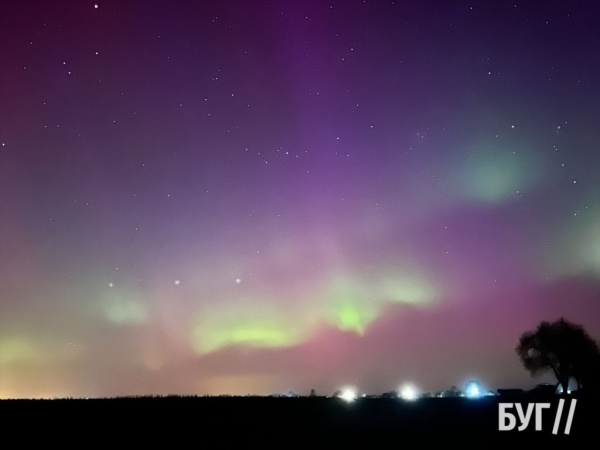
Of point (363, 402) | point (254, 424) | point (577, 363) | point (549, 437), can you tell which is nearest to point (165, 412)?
point (254, 424)

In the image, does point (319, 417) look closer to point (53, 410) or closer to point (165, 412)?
point (165, 412)

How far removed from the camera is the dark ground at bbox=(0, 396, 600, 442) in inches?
520

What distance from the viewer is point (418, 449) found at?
12.5 meters

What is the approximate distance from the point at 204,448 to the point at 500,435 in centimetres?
768

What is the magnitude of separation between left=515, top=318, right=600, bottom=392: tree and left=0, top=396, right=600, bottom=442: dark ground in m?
58.4

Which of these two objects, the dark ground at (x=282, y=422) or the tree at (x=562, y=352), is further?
the tree at (x=562, y=352)

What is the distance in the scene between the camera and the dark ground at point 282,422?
13.2 m

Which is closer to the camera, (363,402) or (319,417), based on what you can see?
(319,417)

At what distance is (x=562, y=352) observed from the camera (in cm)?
6988

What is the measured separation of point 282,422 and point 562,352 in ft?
218

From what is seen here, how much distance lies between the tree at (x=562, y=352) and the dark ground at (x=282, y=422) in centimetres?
5844

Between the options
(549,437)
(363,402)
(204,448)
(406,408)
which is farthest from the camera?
(363,402)

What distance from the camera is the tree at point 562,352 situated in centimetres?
6650

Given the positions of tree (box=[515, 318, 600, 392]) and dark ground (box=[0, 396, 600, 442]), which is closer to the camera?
dark ground (box=[0, 396, 600, 442])
